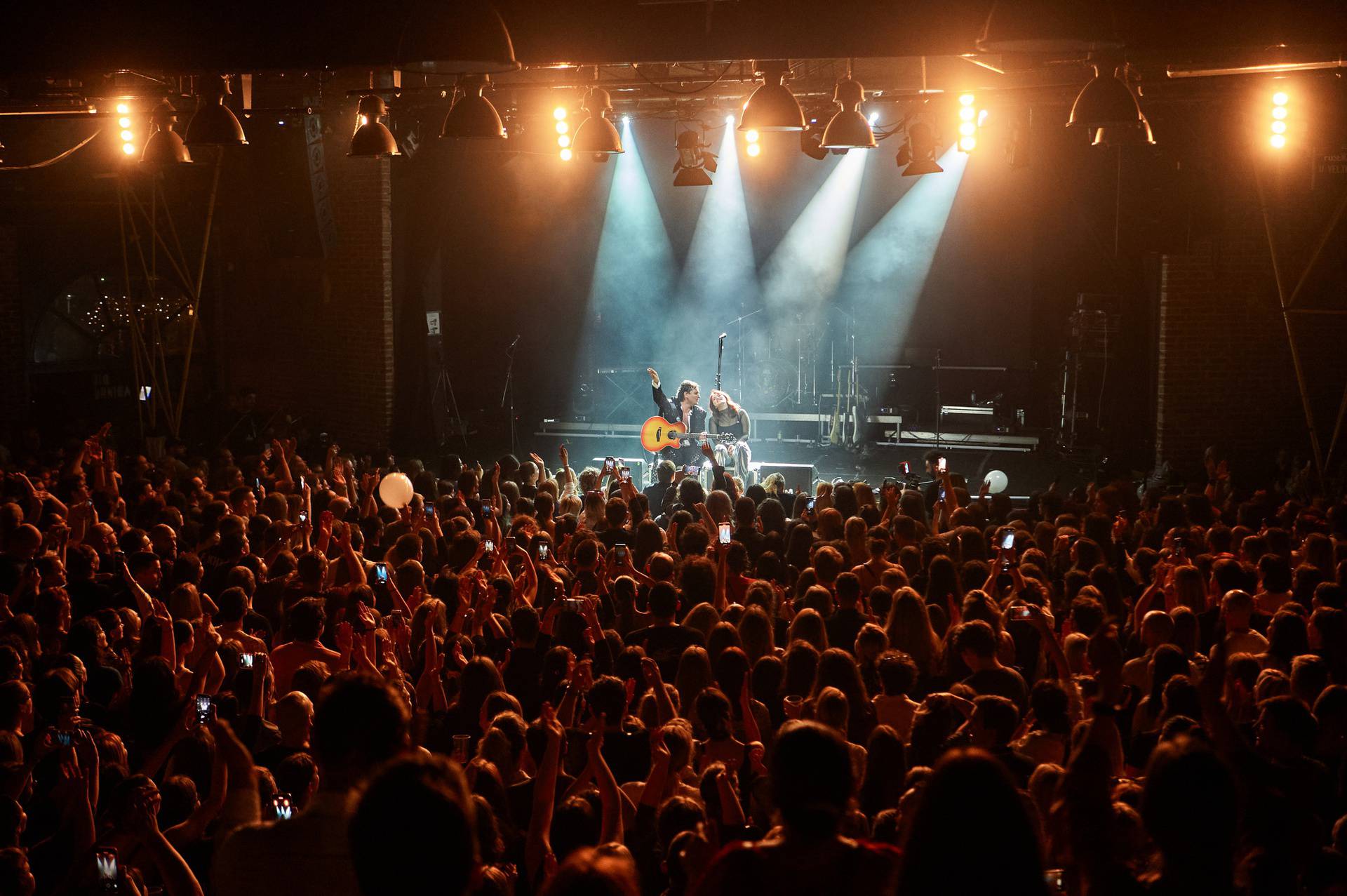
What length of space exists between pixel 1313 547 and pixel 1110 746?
3319 mm

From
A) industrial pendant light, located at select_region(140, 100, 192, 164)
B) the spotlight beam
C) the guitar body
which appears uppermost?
the spotlight beam

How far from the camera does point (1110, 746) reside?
11.4ft

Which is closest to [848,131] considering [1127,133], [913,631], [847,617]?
[1127,133]

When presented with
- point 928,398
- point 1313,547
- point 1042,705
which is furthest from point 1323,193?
point 1042,705

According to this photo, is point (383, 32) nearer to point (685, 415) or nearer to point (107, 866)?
point (107, 866)

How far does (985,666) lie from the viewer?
435 centimetres

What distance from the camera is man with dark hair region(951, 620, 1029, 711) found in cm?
428

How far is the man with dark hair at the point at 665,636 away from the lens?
16.4ft

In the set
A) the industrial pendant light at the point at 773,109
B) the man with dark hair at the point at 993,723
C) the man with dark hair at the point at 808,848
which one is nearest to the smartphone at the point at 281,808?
the man with dark hair at the point at 808,848

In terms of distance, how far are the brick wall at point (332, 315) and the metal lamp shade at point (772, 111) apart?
7699mm

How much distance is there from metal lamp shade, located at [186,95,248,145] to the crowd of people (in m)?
2.22

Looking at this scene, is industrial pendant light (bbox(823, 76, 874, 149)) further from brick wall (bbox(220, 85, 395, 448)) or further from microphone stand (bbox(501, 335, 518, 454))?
microphone stand (bbox(501, 335, 518, 454))

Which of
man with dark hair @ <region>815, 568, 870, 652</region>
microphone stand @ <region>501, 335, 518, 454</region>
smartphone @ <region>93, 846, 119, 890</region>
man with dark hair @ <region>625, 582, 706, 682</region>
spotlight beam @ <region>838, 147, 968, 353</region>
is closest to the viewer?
smartphone @ <region>93, 846, 119, 890</region>

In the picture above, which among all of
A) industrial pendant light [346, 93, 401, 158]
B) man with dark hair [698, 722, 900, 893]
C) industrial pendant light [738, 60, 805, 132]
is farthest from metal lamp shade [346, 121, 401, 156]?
man with dark hair [698, 722, 900, 893]
